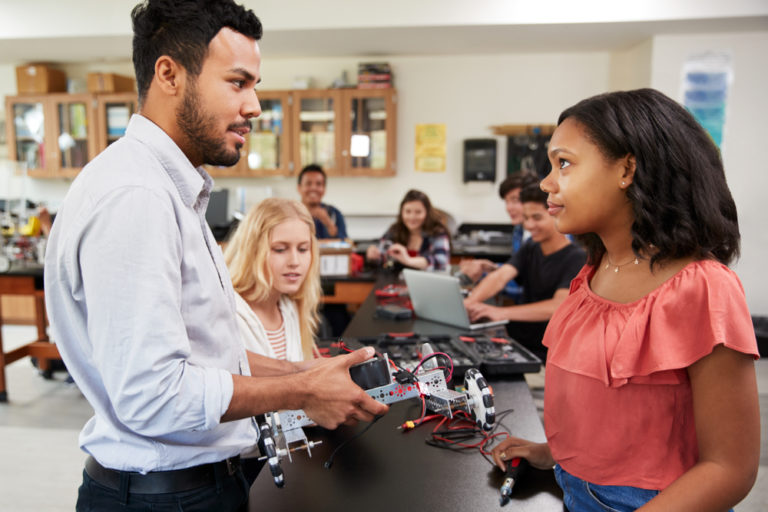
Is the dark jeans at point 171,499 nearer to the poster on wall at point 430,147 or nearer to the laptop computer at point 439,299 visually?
the laptop computer at point 439,299

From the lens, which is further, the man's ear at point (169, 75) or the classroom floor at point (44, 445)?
the classroom floor at point (44, 445)

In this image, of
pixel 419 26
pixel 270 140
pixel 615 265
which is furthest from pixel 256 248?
pixel 270 140

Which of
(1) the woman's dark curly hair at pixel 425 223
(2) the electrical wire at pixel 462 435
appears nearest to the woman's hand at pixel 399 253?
(1) the woman's dark curly hair at pixel 425 223

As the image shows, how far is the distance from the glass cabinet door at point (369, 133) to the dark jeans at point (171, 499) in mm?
4459

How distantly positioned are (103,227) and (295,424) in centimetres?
61

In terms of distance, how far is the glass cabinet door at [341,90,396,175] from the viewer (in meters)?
5.21

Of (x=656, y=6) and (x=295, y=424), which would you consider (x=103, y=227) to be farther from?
(x=656, y=6)

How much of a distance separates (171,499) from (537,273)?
2093 millimetres

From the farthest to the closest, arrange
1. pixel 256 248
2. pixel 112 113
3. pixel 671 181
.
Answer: pixel 112 113
pixel 256 248
pixel 671 181

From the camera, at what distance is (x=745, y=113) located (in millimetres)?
4500

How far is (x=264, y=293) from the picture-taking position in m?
1.77

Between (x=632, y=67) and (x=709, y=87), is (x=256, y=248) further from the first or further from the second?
(x=632, y=67)

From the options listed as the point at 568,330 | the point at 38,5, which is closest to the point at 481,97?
the point at 38,5

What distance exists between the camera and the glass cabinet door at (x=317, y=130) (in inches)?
207
